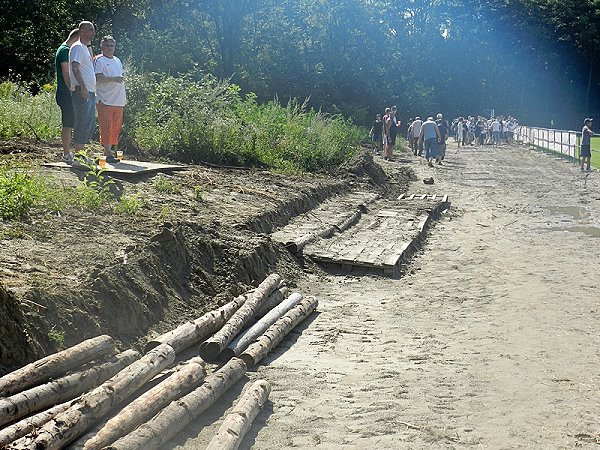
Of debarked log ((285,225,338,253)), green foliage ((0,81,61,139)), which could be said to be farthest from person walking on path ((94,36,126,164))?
debarked log ((285,225,338,253))

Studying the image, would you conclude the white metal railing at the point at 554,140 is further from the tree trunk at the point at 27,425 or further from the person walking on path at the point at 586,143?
the tree trunk at the point at 27,425

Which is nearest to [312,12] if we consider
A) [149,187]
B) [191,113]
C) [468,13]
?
[468,13]

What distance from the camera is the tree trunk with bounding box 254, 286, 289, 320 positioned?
9000mm

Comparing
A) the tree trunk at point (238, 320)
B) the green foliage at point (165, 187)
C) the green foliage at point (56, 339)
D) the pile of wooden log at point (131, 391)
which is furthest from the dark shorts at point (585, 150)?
the green foliage at point (56, 339)

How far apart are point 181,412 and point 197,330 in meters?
1.78

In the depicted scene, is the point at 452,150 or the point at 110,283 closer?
the point at 110,283

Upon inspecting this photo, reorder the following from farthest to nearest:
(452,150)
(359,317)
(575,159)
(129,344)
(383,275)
Result: (452,150), (575,159), (383,275), (359,317), (129,344)

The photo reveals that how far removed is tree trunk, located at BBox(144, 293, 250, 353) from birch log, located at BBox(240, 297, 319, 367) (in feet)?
1.36

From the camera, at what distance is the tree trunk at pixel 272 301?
29.5 feet

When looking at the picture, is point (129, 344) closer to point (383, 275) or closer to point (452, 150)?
point (383, 275)

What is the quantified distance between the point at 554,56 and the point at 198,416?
7334cm

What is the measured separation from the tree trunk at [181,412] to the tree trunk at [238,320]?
0.36 meters

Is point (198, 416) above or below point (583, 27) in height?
below

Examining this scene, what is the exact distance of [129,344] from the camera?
24.5ft
